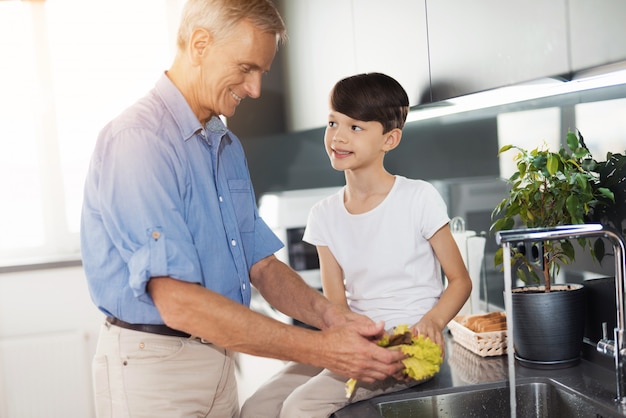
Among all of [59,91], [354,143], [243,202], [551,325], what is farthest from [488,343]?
[59,91]

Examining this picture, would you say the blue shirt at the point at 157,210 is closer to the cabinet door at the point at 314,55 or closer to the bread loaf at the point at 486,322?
the bread loaf at the point at 486,322

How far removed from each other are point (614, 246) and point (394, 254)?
499 mm

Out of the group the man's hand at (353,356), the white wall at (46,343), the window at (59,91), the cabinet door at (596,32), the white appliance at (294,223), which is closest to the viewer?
the cabinet door at (596,32)

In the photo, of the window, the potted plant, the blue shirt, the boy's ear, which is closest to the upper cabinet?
the boy's ear

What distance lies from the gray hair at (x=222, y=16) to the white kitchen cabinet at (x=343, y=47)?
569mm

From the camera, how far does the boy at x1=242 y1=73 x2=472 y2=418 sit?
5.29 feet

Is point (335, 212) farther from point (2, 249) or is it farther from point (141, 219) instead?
point (2, 249)

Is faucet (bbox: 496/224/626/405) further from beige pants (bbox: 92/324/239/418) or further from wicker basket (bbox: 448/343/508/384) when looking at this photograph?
beige pants (bbox: 92/324/239/418)

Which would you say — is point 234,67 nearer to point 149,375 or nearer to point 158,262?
point 158,262

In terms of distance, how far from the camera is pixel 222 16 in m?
1.25

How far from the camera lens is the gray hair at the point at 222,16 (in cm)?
125

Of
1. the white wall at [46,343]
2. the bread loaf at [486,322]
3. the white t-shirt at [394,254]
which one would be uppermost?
the white t-shirt at [394,254]

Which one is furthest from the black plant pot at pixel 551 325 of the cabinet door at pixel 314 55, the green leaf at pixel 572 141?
the cabinet door at pixel 314 55

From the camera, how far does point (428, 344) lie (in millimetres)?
1372
